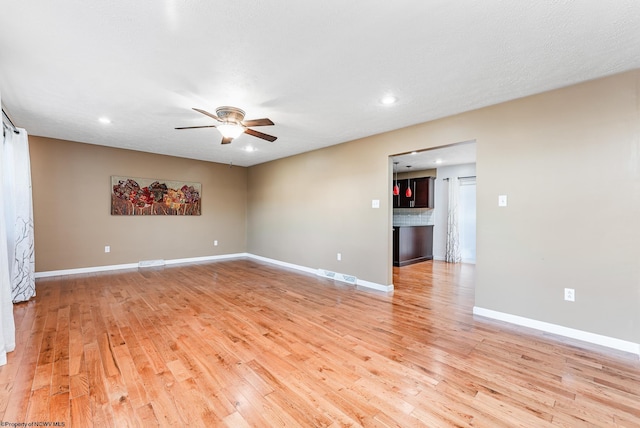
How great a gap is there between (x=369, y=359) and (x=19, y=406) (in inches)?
89.8

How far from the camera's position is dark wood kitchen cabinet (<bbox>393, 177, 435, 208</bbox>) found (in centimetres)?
698

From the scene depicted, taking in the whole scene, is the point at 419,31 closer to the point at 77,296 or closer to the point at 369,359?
the point at 369,359

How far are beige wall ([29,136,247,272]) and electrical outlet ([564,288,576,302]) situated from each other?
21.2 feet

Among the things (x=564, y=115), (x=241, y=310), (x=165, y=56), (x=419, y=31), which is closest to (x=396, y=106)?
(x=419, y=31)

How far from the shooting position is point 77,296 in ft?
12.2

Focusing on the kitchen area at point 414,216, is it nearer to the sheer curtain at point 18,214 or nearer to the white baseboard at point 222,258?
the white baseboard at point 222,258

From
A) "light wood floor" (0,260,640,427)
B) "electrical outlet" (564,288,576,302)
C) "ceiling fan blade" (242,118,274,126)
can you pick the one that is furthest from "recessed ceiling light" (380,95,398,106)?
"electrical outlet" (564,288,576,302)

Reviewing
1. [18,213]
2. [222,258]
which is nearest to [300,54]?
[18,213]

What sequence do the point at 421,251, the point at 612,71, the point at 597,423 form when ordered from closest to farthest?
the point at 597,423 < the point at 612,71 < the point at 421,251

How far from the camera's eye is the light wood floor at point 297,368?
5.26ft

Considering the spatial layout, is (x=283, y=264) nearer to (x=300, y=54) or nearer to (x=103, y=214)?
(x=103, y=214)

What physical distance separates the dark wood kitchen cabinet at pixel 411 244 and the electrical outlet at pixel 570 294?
11.1 ft

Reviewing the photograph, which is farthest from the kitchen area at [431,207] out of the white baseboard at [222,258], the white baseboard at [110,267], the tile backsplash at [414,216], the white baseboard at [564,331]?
the white baseboard at [110,267]

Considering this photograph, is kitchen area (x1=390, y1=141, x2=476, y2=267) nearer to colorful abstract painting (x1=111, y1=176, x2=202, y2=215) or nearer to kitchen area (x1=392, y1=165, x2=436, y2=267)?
kitchen area (x1=392, y1=165, x2=436, y2=267)
